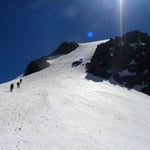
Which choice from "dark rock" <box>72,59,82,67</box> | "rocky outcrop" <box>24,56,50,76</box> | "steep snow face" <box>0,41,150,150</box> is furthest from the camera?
"rocky outcrop" <box>24,56,50,76</box>

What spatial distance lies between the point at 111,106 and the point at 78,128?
1176 centimetres

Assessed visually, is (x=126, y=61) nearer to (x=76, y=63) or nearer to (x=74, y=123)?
(x=76, y=63)

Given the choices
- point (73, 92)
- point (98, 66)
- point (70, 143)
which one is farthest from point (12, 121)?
point (98, 66)

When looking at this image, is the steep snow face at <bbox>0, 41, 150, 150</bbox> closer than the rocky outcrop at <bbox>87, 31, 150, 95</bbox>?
Yes

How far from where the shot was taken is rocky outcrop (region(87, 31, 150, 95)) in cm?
5531

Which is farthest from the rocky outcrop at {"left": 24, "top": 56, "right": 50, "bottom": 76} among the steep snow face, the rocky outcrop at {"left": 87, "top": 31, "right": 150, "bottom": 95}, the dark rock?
the steep snow face

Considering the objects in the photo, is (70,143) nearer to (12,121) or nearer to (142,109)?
(12,121)

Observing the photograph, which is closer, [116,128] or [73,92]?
[116,128]

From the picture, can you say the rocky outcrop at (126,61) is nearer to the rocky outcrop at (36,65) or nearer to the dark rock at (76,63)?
the dark rock at (76,63)

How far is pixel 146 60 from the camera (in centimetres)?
6341

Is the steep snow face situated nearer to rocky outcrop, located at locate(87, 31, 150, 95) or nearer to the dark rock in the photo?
rocky outcrop, located at locate(87, 31, 150, 95)

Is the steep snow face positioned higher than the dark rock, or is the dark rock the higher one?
the dark rock

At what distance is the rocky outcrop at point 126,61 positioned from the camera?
55.3 m

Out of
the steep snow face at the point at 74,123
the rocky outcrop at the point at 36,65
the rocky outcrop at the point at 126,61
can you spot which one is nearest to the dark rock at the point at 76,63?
the rocky outcrop at the point at 126,61
